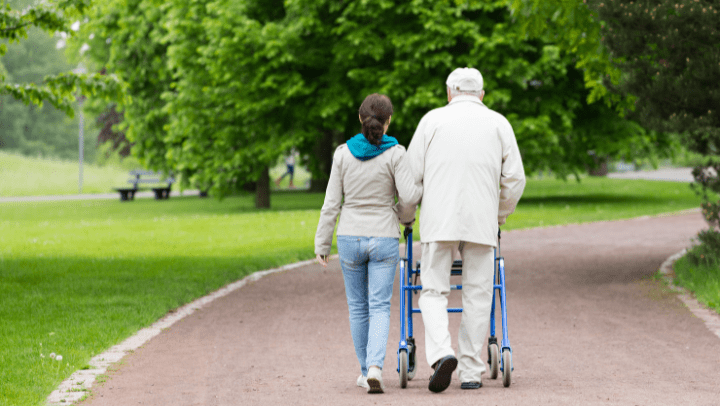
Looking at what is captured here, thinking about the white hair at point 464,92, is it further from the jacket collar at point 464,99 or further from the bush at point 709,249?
the bush at point 709,249

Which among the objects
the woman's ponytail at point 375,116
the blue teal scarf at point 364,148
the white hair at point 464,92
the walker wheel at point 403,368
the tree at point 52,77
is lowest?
the walker wheel at point 403,368

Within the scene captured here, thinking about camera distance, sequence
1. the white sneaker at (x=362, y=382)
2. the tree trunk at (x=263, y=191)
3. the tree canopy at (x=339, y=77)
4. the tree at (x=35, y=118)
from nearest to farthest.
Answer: the white sneaker at (x=362, y=382), the tree canopy at (x=339, y=77), the tree trunk at (x=263, y=191), the tree at (x=35, y=118)

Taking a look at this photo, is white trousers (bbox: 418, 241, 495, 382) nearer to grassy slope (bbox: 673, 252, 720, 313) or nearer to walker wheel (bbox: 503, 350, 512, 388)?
walker wheel (bbox: 503, 350, 512, 388)

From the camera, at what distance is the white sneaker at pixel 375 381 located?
201 inches

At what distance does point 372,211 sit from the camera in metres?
5.21

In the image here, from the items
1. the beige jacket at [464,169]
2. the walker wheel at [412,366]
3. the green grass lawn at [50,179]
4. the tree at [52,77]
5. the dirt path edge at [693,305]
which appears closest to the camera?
the beige jacket at [464,169]

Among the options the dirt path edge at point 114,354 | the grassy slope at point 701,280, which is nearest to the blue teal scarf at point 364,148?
the dirt path edge at point 114,354

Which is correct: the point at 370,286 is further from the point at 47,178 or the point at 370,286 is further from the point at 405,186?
the point at 47,178

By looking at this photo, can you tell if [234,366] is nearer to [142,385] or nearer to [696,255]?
[142,385]

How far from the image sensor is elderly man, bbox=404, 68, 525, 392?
16.7 ft

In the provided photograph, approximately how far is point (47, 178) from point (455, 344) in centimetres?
5027

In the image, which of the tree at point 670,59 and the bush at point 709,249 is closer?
the tree at point 670,59

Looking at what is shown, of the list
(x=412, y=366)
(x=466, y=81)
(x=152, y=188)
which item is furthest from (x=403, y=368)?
(x=152, y=188)

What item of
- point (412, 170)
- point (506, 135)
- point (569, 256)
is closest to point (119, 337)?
point (412, 170)
